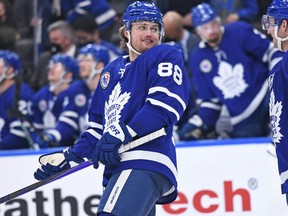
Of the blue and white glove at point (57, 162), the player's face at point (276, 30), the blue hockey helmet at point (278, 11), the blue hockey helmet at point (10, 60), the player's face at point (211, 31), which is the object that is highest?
the blue hockey helmet at point (278, 11)

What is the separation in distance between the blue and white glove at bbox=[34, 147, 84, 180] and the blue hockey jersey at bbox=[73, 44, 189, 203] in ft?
0.84

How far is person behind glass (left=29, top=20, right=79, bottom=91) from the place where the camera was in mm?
8688

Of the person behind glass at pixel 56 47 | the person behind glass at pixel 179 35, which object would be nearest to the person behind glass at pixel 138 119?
the person behind glass at pixel 179 35

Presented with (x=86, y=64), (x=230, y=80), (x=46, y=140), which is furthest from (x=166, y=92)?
(x=86, y=64)

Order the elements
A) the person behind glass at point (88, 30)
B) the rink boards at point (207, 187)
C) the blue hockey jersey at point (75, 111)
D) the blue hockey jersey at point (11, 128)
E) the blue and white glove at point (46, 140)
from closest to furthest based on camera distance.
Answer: the rink boards at point (207, 187) < the blue and white glove at point (46, 140) < the blue hockey jersey at point (75, 111) < the blue hockey jersey at point (11, 128) < the person behind glass at point (88, 30)

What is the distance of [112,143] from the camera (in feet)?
14.1

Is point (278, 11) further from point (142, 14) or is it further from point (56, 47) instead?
point (56, 47)

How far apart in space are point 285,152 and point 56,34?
4.67 m

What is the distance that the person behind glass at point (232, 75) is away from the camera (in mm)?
7137

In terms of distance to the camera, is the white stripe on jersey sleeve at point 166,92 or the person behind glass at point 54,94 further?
the person behind glass at point 54,94

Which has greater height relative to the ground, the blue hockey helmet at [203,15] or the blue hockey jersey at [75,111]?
the blue hockey helmet at [203,15]

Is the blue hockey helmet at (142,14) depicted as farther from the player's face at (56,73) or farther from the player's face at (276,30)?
the player's face at (56,73)

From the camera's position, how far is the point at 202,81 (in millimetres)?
7418

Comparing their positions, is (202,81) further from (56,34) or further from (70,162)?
(70,162)
